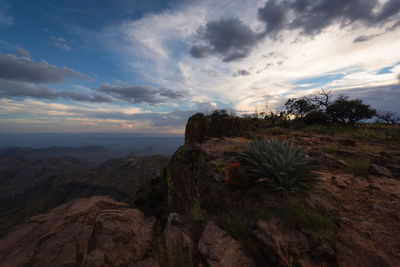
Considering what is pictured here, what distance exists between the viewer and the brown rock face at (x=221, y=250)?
8.64 feet

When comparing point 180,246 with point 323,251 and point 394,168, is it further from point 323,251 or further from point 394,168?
point 394,168

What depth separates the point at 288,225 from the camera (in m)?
2.90

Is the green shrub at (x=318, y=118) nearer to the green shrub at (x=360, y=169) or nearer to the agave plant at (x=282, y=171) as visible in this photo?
the green shrub at (x=360, y=169)

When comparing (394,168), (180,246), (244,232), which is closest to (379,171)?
(394,168)

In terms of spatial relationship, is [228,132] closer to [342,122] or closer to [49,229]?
[49,229]

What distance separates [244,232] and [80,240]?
3153 millimetres

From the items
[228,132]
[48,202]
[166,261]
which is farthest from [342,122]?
[48,202]

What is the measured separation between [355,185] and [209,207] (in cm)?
369

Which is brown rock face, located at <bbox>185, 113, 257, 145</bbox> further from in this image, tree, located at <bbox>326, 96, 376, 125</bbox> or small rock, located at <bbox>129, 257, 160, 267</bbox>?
tree, located at <bbox>326, 96, 376, 125</bbox>

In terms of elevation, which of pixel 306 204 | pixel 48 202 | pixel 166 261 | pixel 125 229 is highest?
pixel 306 204

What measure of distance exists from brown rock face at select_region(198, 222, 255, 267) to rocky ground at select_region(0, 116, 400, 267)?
1cm

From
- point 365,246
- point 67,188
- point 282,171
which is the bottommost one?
point 67,188

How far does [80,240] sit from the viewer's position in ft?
9.80

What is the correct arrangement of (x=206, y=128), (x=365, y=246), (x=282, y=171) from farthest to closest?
1. (x=206, y=128)
2. (x=282, y=171)
3. (x=365, y=246)
